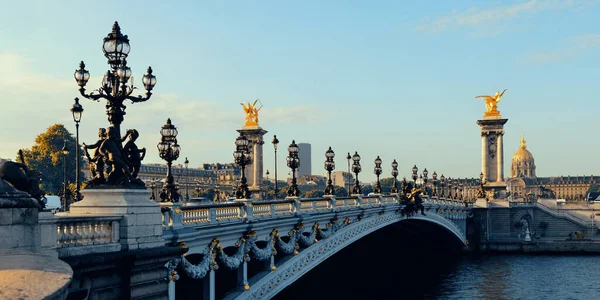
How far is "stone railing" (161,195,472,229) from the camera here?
711 inches

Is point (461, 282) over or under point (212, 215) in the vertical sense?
under

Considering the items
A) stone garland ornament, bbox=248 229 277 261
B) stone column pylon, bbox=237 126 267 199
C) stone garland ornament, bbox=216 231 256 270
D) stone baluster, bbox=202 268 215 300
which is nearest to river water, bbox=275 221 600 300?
stone garland ornament, bbox=248 229 277 261

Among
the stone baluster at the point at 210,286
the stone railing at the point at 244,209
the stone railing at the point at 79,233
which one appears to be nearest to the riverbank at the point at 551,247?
the stone railing at the point at 244,209

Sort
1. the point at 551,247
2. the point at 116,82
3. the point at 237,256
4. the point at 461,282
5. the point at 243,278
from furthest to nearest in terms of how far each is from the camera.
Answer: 1. the point at 551,247
2. the point at 461,282
3. the point at 243,278
4. the point at 237,256
5. the point at 116,82

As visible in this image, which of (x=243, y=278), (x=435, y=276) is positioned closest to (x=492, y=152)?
(x=435, y=276)

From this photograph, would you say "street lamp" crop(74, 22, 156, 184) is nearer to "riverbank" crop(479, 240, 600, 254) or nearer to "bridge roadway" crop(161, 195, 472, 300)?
"bridge roadway" crop(161, 195, 472, 300)

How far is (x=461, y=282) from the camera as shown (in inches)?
2195

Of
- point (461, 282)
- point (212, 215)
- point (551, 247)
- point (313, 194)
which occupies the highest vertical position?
point (212, 215)

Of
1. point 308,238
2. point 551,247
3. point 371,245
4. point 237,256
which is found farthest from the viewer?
point 551,247

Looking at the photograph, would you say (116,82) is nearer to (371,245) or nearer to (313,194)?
(371,245)

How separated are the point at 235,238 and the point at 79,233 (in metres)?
9.42

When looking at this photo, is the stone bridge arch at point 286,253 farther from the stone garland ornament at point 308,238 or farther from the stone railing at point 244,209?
the stone railing at point 244,209

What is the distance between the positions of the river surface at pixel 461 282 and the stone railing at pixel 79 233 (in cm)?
2801

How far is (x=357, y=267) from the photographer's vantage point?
5825 cm
